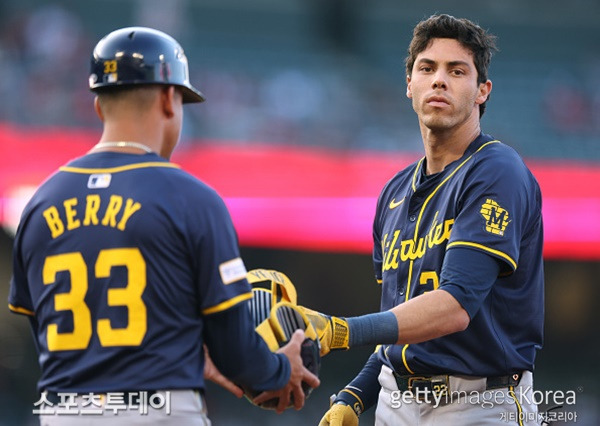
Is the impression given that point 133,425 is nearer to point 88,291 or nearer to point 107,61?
point 88,291

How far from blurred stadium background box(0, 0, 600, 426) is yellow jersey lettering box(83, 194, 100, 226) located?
659 centimetres

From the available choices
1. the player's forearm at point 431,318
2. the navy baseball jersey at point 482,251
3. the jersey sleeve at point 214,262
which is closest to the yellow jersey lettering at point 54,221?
the jersey sleeve at point 214,262

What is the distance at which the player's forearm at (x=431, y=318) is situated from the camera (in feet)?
11.4

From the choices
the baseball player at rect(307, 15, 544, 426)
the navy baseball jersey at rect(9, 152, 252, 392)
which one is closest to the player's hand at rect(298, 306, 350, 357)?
the baseball player at rect(307, 15, 544, 426)

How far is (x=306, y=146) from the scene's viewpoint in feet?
39.2

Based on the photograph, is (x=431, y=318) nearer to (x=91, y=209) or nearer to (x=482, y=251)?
(x=482, y=251)

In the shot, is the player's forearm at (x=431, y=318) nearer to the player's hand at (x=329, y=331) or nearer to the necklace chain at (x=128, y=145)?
the player's hand at (x=329, y=331)

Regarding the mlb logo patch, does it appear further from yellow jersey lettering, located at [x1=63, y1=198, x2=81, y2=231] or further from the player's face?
the player's face

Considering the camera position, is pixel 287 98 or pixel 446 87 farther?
pixel 287 98

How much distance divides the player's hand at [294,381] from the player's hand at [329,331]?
7.9 inches

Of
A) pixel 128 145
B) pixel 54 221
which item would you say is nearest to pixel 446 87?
pixel 128 145

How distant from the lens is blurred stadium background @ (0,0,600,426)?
10.1 meters

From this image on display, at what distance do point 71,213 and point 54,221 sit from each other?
6cm

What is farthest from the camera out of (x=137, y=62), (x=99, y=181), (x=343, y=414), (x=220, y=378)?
(x=343, y=414)
